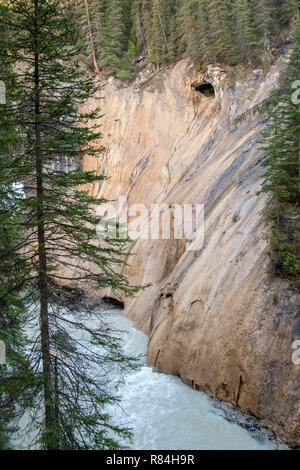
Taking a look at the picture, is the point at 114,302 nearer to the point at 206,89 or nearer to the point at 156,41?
the point at 206,89

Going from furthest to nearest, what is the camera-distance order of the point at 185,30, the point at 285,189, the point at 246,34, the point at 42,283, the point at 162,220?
the point at 185,30 < the point at 246,34 < the point at 162,220 < the point at 285,189 < the point at 42,283

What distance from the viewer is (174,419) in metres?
7.93

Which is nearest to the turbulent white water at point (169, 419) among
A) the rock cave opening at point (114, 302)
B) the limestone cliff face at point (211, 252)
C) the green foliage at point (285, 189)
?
the limestone cliff face at point (211, 252)

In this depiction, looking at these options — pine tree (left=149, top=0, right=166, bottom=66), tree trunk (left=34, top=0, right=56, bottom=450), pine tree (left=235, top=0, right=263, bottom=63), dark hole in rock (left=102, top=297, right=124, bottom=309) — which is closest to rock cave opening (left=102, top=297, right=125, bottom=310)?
dark hole in rock (left=102, top=297, right=124, bottom=309)

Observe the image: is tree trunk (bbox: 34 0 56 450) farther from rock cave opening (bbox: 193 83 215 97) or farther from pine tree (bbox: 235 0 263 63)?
rock cave opening (bbox: 193 83 215 97)

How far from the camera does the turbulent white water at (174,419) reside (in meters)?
6.94

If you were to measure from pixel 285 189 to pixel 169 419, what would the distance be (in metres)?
7.03

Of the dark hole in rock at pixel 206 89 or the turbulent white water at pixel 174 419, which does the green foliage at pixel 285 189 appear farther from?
the dark hole in rock at pixel 206 89

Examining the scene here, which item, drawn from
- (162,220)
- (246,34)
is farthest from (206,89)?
(162,220)

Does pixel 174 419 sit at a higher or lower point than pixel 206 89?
lower

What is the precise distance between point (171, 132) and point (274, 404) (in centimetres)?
1814
